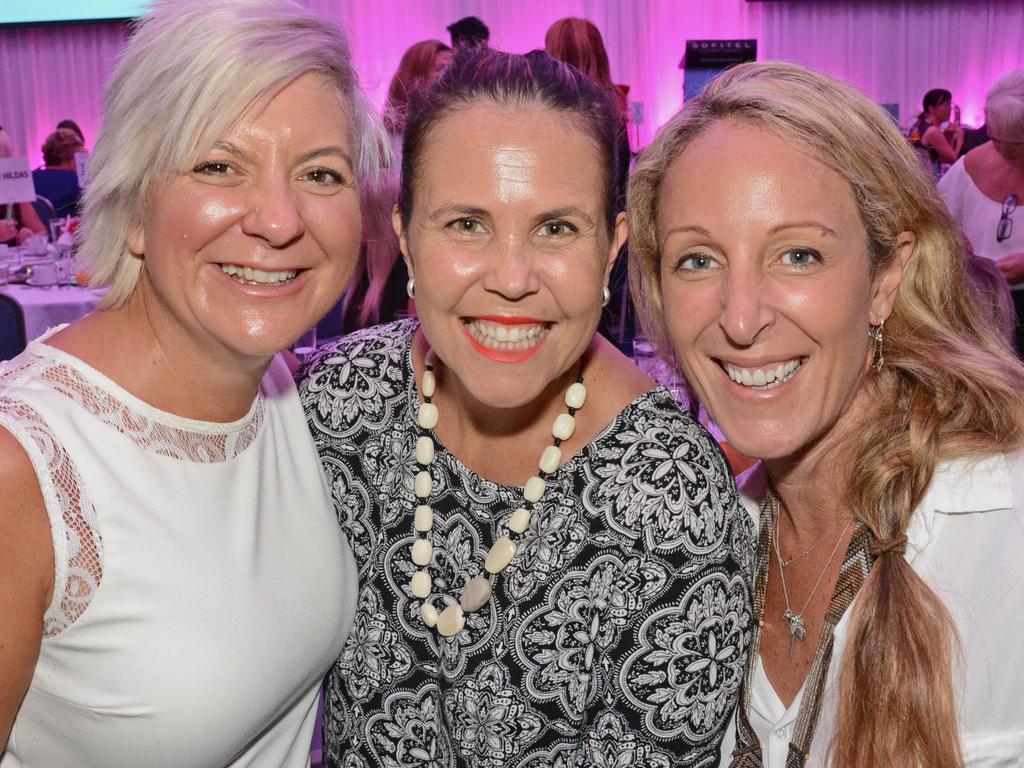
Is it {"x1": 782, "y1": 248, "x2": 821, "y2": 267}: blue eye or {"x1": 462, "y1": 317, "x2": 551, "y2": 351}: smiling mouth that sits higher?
{"x1": 782, "y1": 248, "x2": 821, "y2": 267}: blue eye

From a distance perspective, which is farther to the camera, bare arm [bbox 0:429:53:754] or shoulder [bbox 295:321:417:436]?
shoulder [bbox 295:321:417:436]

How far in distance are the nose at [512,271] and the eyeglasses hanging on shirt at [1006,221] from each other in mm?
4368

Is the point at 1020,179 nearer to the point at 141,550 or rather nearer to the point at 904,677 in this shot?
the point at 904,677

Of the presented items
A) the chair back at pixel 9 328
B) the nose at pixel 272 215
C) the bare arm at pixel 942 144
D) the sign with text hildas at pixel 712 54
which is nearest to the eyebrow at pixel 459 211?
the nose at pixel 272 215

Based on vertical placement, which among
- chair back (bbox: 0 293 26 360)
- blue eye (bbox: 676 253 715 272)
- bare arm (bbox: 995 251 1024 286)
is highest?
blue eye (bbox: 676 253 715 272)

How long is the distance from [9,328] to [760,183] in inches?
126

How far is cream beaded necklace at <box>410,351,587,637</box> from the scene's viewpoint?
5.84ft

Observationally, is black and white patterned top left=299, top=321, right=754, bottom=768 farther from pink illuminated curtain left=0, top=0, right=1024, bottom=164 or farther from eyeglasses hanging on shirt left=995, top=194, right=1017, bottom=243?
pink illuminated curtain left=0, top=0, right=1024, bottom=164

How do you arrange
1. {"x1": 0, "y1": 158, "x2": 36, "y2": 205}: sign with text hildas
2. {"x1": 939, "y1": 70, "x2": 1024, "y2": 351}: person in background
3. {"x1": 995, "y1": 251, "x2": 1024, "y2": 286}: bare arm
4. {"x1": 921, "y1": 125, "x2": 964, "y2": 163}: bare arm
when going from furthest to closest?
1. {"x1": 921, "y1": 125, "x2": 964, "y2": 163}: bare arm
2. {"x1": 0, "y1": 158, "x2": 36, "y2": 205}: sign with text hildas
3. {"x1": 939, "y1": 70, "x2": 1024, "y2": 351}: person in background
4. {"x1": 995, "y1": 251, "x2": 1024, "y2": 286}: bare arm

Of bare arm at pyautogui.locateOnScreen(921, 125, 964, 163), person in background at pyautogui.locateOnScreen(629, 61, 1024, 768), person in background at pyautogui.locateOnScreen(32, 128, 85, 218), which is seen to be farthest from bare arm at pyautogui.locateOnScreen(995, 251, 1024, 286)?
person in background at pyautogui.locateOnScreen(32, 128, 85, 218)

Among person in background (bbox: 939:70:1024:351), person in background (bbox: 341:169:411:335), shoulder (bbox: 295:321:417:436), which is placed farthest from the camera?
person in background (bbox: 939:70:1024:351)

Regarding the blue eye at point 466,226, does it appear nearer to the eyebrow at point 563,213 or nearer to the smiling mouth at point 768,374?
the eyebrow at point 563,213

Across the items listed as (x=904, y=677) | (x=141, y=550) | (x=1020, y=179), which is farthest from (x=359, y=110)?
(x=1020, y=179)

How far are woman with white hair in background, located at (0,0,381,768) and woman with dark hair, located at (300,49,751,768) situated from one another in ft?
0.49
